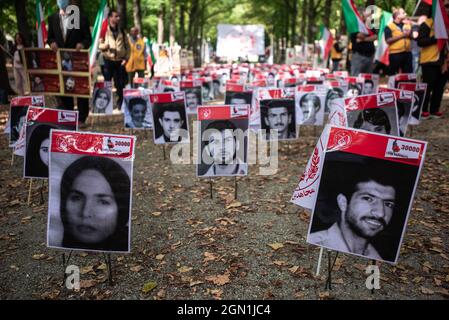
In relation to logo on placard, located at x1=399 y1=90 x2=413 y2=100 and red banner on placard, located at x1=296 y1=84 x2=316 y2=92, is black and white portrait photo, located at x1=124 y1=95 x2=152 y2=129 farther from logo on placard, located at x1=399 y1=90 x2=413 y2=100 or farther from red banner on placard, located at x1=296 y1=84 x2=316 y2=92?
logo on placard, located at x1=399 y1=90 x2=413 y2=100

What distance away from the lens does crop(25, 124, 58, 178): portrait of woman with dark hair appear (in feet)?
17.0

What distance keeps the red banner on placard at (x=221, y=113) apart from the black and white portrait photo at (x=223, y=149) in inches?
2.1

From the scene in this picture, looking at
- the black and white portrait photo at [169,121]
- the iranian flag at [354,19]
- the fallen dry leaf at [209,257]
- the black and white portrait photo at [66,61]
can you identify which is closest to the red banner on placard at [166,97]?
the black and white portrait photo at [169,121]

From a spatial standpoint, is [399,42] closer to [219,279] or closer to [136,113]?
[136,113]

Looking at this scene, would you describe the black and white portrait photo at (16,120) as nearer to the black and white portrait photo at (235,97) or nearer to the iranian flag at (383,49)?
the black and white portrait photo at (235,97)

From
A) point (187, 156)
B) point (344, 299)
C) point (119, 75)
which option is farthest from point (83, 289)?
point (119, 75)

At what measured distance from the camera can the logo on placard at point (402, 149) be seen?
2.96 meters

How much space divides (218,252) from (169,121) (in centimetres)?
383

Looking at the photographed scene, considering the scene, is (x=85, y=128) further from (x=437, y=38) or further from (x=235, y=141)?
→ (x=437, y=38)

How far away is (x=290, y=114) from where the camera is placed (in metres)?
7.38

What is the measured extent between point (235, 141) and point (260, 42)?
31.1 metres

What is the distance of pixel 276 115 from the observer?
7.33m

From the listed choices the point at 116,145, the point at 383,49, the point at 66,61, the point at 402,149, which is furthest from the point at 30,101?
the point at 383,49

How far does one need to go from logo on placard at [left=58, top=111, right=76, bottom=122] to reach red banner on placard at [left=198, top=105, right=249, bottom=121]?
1732mm
